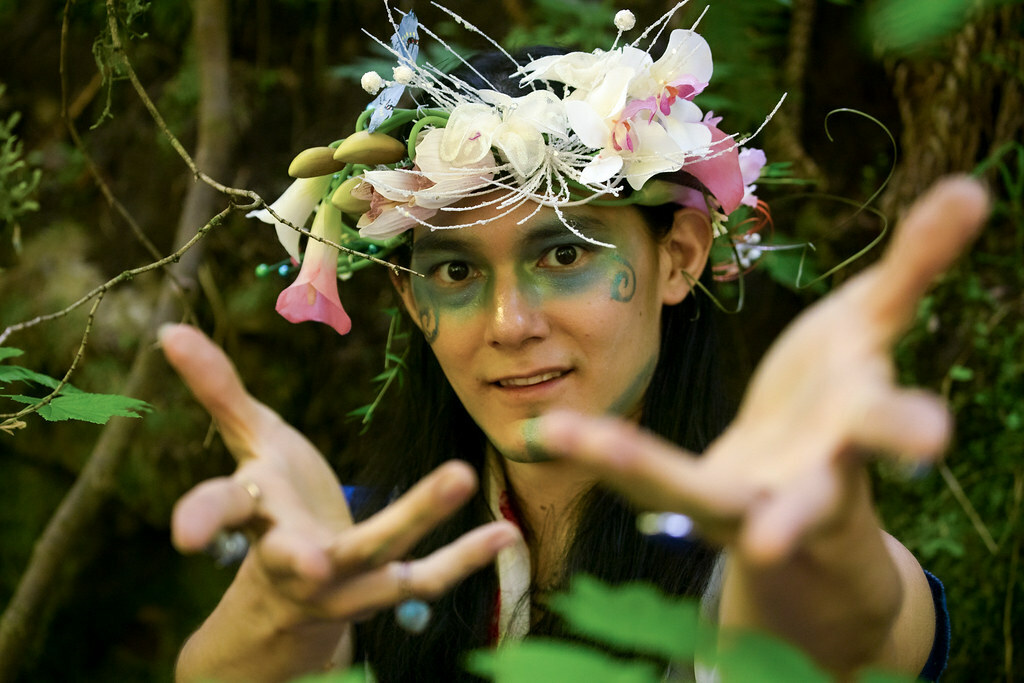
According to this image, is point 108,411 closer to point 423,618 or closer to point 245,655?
point 245,655

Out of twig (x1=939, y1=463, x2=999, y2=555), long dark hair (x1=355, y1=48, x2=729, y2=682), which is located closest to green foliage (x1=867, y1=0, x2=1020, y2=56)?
long dark hair (x1=355, y1=48, x2=729, y2=682)

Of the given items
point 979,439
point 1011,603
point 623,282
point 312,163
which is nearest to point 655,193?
point 623,282

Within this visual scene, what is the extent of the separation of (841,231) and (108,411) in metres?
2.21

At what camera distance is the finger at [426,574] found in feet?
2.64

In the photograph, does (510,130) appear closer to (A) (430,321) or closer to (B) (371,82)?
(B) (371,82)

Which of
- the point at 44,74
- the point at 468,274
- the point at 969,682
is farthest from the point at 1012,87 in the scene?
the point at 44,74

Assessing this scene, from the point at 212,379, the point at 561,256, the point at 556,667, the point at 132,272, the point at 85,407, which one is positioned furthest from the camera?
the point at 561,256

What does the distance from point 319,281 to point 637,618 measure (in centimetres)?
111

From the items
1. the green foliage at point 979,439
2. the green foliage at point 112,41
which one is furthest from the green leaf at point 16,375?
the green foliage at point 979,439

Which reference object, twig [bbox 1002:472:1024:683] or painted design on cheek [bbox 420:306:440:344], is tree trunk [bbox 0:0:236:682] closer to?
painted design on cheek [bbox 420:306:440:344]

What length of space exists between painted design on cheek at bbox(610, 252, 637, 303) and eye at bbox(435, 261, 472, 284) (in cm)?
26

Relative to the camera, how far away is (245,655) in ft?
3.28

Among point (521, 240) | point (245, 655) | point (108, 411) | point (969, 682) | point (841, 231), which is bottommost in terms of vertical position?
point (969, 682)

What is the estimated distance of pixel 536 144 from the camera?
1462 millimetres
